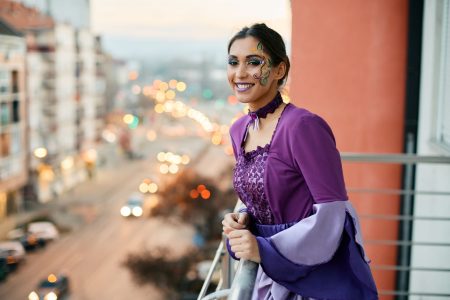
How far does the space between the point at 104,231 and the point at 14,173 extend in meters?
3.78

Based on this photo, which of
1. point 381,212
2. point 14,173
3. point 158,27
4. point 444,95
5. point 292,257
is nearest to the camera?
point 292,257

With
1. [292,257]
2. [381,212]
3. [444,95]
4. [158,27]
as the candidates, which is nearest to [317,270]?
[292,257]

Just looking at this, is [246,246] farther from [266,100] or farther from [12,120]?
[12,120]

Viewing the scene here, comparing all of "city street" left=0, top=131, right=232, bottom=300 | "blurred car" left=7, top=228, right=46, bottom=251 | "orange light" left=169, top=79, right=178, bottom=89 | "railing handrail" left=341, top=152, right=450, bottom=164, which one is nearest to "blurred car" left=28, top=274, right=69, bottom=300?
"city street" left=0, top=131, right=232, bottom=300

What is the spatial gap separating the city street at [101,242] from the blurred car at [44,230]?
29 centimetres

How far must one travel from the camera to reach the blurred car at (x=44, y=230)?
17.8 m

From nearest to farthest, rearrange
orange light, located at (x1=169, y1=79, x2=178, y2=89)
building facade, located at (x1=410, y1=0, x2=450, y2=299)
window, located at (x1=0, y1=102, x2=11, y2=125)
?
building facade, located at (x1=410, y1=0, x2=450, y2=299) → window, located at (x1=0, y1=102, x2=11, y2=125) → orange light, located at (x1=169, y1=79, x2=178, y2=89)

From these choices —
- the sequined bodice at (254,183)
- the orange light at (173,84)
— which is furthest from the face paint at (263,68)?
the orange light at (173,84)

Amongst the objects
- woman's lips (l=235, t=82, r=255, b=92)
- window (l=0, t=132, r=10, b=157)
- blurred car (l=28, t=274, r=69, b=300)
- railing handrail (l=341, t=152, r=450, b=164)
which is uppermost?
woman's lips (l=235, t=82, r=255, b=92)

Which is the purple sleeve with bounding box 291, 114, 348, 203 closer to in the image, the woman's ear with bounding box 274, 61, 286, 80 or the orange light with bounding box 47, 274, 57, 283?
the woman's ear with bounding box 274, 61, 286, 80

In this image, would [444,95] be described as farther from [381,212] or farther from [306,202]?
[306,202]

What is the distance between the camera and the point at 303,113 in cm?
87

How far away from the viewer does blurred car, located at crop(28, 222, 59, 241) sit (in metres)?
17.8

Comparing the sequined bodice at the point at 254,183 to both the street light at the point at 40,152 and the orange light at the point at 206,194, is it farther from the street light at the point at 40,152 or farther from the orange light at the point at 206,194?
the street light at the point at 40,152
